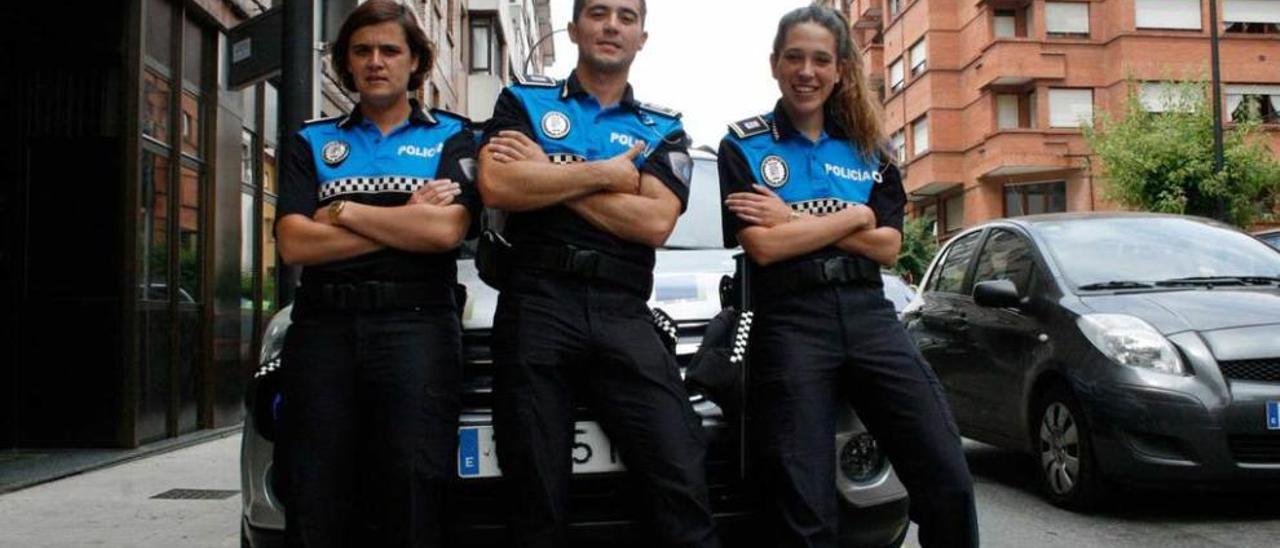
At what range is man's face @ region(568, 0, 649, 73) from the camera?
129 inches

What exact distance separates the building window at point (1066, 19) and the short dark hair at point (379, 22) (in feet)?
131

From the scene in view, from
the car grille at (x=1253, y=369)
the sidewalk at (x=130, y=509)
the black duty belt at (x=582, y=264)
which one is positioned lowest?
the sidewalk at (x=130, y=509)

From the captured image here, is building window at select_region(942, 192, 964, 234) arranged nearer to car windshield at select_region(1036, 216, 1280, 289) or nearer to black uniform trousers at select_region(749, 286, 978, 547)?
car windshield at select_region(1036, 216, 1280, 289)

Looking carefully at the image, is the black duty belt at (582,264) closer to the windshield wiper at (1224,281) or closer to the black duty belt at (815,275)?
the black duty belt at (815,275)

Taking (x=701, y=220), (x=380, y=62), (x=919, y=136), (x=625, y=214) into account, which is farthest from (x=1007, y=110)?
(x=625, y=214)

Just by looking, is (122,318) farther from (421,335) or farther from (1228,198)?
(1228,198)

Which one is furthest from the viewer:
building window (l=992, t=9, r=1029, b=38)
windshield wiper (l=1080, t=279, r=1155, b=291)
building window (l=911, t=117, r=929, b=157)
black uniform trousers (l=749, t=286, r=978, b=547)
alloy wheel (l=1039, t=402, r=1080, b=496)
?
building window (l=911, t=117, r=929, b=157)

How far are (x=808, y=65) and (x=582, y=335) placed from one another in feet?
3.36

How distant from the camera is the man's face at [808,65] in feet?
11.2

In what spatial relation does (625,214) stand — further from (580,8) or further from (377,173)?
(377,173)

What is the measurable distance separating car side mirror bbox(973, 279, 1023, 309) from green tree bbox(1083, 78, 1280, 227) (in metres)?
24.6

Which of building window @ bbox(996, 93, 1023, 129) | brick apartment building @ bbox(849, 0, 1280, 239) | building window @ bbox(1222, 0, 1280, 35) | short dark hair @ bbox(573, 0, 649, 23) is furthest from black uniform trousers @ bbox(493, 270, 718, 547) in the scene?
building window @ bbox(1222, 0, 1280, 35)

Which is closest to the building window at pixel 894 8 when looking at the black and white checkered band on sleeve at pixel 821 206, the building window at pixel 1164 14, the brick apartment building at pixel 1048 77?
the brick apartment building at pixel 1048 77

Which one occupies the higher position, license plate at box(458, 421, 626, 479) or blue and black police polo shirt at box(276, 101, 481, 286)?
blue and black police polo shirt at box(276, 101, 481, 286)
